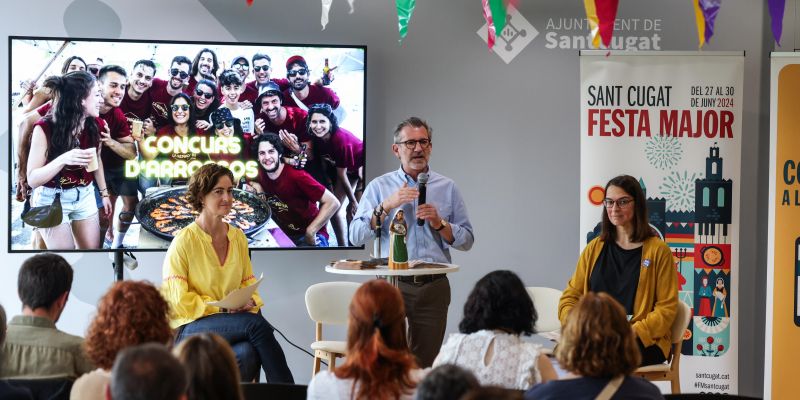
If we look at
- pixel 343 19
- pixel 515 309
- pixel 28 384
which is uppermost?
pixel 343 19

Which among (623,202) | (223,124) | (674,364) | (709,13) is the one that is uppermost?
(709,13)

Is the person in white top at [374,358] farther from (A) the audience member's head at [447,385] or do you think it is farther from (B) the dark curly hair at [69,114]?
(B) the dark curly hair at [69,114]

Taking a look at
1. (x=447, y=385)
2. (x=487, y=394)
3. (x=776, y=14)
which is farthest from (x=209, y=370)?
(x=776, y=14)

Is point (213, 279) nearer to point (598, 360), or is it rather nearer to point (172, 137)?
point (172, 137)

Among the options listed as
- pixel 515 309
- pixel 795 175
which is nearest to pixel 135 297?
pixel 515 309

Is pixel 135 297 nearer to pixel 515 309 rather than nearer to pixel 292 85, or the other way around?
pixel 515 309

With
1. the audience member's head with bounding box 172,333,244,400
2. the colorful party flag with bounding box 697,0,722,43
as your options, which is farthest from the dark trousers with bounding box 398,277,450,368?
the audience member's head with bounding box 172,333,244,400

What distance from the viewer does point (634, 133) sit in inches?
222

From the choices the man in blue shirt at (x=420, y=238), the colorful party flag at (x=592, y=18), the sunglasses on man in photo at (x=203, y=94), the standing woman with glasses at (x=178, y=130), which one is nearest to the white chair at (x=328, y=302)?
the man in blue shirt at (x=420, y=238)

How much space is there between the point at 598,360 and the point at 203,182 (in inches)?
94.8

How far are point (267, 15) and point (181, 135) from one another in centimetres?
100

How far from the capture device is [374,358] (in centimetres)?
261

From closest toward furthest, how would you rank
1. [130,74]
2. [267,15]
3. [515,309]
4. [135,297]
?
[135,297], [515,309], [130,74], [267,15]

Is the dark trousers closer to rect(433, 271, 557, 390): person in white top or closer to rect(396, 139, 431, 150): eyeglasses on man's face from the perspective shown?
rect(396, 139, 431, 150): eyeglasses on man's face
